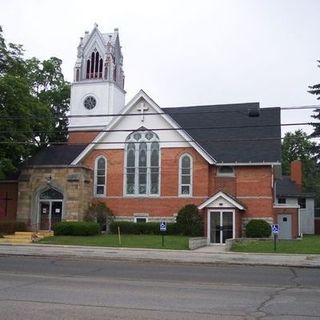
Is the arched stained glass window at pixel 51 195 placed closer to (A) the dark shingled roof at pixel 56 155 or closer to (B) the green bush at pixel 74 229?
(A) the dark shingled roof at pixel 56 155

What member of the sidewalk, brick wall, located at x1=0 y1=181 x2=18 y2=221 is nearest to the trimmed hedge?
brick wall, located at x1=0 y1=181 x2=18 y2=221

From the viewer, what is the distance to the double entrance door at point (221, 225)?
119 ft

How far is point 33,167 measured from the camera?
133 ft

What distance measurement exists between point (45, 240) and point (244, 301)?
24028 millimetres

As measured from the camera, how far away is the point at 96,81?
2261 inches

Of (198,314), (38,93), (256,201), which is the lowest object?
(198,314)

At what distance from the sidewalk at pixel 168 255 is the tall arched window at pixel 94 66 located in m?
32.0

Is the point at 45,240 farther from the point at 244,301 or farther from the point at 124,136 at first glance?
the point at 244,301

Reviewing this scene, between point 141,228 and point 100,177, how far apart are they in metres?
5.44

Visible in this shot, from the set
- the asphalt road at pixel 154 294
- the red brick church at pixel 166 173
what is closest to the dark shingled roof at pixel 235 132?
the red brick church at pixel 166 173

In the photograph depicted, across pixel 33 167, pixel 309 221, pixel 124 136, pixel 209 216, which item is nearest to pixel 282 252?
pixel 209 216

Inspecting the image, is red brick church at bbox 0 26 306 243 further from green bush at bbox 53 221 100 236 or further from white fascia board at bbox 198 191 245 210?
green bush at bbox 53 221 100 236

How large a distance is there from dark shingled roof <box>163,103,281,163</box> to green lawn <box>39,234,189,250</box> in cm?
723

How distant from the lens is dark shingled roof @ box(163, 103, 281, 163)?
38.0 metres
